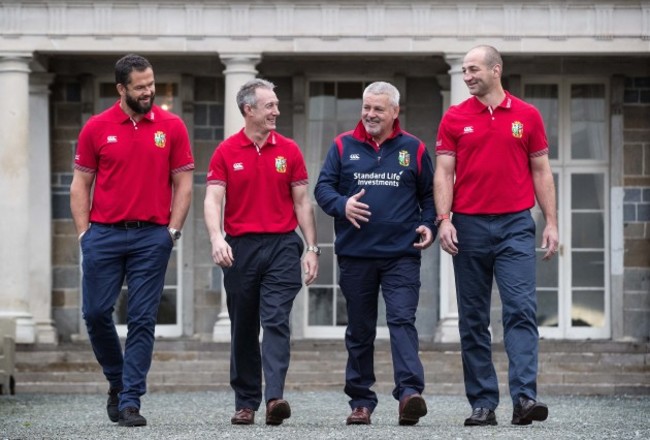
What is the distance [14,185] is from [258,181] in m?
10.3

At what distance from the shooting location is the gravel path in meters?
9.58

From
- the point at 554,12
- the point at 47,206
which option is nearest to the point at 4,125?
the point at 47,206

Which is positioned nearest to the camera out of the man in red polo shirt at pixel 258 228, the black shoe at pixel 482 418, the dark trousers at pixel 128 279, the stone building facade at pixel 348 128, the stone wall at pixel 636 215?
the black shoe at pixel 482 418

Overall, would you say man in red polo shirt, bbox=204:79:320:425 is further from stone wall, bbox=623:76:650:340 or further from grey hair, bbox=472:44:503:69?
stone wall, bbox=623:76:650:340

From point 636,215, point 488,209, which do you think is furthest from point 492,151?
point 636,215

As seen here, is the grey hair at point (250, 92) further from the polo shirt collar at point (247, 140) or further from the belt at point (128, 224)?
the belt at point (128, 224)

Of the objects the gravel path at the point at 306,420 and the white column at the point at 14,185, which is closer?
the gravel path at the point at 306,420

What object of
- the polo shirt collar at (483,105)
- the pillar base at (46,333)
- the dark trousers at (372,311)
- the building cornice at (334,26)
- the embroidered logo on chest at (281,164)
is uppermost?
the building cornice at (334,26)

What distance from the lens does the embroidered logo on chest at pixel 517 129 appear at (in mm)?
10406

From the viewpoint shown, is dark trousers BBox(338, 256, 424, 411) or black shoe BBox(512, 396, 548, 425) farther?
dark trousers BBox(338, 256, 424, 411)

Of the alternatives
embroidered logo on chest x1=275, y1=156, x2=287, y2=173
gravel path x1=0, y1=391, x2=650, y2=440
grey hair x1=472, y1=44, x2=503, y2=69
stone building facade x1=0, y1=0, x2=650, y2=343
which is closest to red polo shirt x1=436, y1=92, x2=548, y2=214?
grey hair x1=472, y1=44, x2=503, y2=69

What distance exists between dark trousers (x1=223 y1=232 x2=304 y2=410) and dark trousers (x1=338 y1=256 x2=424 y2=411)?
0.32 metres

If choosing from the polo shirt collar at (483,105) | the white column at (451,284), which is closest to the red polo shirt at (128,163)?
the polo shirt collar at (483,105)

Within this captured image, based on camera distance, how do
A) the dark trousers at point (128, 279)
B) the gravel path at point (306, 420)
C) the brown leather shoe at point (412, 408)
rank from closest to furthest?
1. the gravel path at point (306, 420)
2. the brown leather shoe at point (412, 408)
3. the dark trousers at point (128, 279)
